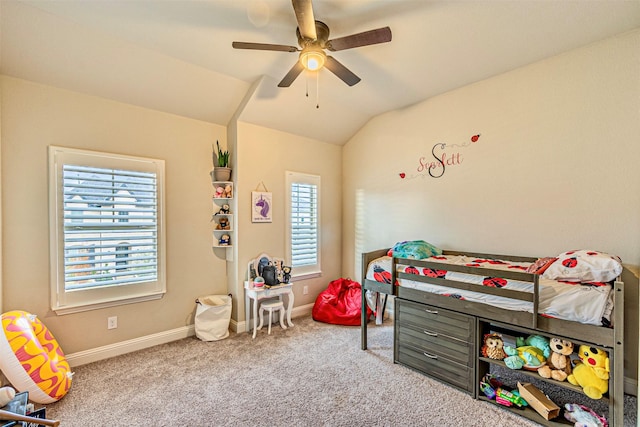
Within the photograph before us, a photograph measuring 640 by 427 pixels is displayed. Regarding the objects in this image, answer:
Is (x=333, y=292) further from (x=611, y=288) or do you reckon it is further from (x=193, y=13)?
(x=193, y=13)

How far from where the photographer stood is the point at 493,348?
2.15 m

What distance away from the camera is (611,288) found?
70.5 inches

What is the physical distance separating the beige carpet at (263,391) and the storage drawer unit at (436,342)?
0.34 ft

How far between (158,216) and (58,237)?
82cm

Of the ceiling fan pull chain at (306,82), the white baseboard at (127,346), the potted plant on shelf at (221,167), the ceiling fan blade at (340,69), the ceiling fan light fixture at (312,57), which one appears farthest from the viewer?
the potted plant on shelf at (221,167)

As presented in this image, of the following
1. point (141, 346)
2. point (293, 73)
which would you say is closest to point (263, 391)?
point (141, 346)

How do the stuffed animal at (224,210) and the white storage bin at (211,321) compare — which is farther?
the stuffed animal at (224,210)

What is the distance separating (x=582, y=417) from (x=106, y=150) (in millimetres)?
4409

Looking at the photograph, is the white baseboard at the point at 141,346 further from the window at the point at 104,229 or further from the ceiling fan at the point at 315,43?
the ceiling fan at the point at 315,43

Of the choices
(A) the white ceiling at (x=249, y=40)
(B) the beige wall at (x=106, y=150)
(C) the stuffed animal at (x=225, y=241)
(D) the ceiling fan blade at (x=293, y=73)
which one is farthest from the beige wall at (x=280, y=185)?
(D) the ceiling fan blade at (x=293, y=73)

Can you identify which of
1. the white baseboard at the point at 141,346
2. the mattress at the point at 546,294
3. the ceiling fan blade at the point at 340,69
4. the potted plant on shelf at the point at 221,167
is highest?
the ceiling fan blade at the point at 340,69

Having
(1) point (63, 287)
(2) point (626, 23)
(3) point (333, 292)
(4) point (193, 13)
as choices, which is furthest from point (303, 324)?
(2) point (626, 23)

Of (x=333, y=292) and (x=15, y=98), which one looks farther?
(x=333, y=292)

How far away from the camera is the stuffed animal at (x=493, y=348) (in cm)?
212
